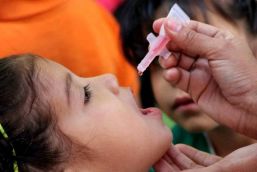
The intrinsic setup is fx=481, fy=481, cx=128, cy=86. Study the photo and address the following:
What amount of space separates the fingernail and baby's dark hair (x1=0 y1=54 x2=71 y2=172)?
10.4 inches

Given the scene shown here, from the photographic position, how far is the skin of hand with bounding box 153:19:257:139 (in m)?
0.91

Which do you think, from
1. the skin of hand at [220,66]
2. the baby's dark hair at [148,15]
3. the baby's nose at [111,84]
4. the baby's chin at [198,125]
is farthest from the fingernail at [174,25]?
the baby's chin at [198,125]

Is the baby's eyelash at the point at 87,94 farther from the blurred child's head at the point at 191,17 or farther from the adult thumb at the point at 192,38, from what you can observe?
the blurred child's head at the point at 191,17

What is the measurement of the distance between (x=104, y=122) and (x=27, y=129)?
0.15 m

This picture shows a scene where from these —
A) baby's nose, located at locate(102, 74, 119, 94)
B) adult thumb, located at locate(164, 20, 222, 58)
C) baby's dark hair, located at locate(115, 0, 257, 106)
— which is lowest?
baby's dark hair, located at locate(115, 0, 257, 106)

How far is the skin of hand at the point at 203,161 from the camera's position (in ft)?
2.96

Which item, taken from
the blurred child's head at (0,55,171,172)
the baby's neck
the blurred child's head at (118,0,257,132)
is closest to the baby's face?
the blurred child's head at (0,55,171,172)

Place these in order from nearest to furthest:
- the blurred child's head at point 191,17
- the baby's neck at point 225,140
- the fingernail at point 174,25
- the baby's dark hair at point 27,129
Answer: the baby's dark hair at point 27,129
the fingernail at point 174,25
the blurred child's head at point 191,17
the baby's neck at point 225,140

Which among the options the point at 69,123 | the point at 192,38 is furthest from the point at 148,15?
the point at 69,123

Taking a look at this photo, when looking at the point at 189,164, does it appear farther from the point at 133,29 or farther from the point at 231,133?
the point at 133,29

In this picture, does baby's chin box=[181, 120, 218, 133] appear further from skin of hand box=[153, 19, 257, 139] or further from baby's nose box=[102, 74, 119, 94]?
baby's nose box=[102, 74, 119, 94]

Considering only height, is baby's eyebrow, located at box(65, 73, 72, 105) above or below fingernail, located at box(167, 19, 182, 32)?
below

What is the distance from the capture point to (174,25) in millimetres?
896

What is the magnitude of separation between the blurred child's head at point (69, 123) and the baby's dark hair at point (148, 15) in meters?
0.43
